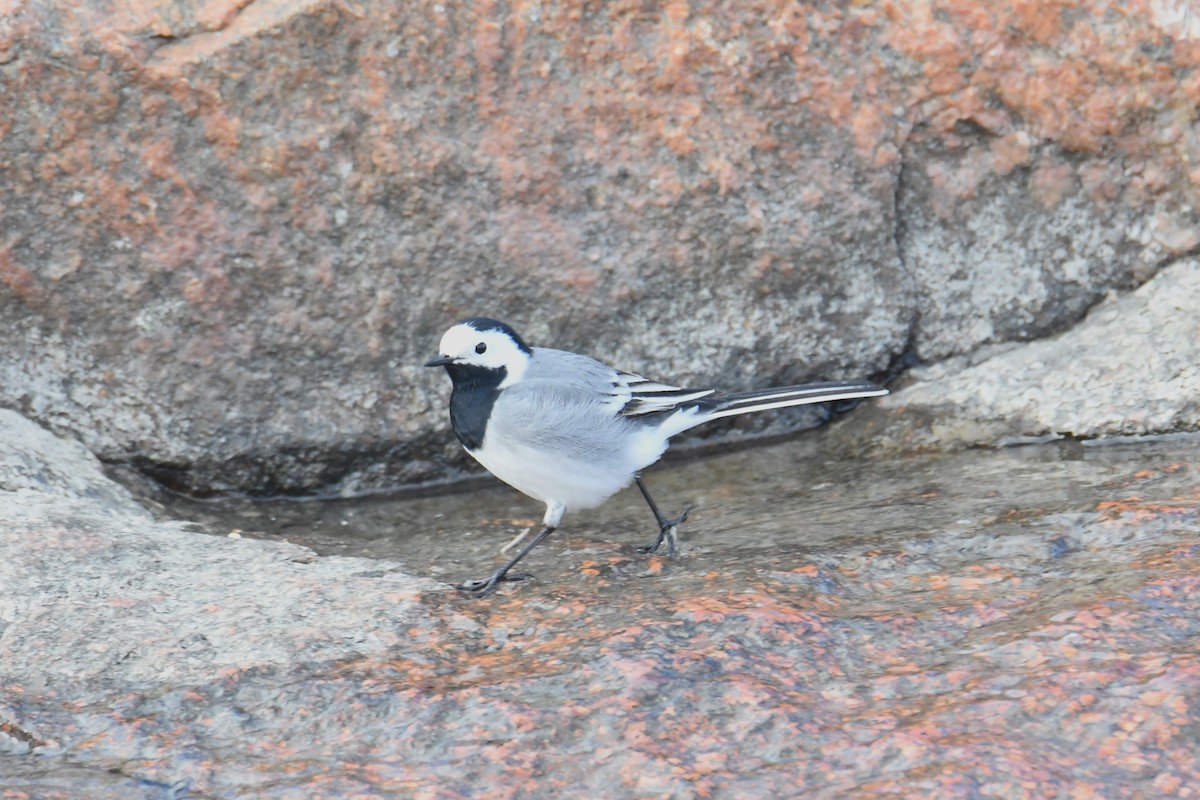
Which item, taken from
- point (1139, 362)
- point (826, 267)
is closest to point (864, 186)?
point (826, 267)

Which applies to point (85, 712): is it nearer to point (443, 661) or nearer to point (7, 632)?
point (7, 632)

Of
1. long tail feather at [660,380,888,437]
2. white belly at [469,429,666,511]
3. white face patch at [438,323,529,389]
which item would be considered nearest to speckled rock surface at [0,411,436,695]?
white belly at [469,429,666,511]

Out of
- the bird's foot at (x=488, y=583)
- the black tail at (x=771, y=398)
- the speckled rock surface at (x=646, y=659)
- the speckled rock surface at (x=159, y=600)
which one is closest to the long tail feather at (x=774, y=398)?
the black tail at (x=771, y=398)

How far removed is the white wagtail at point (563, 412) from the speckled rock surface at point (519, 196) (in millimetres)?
627

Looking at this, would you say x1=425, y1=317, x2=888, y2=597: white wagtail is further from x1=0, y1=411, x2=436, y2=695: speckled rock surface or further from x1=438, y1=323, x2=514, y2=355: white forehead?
x1=0, y1=411, x2=436, y2=695: speckled rock surface

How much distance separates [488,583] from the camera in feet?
13.5

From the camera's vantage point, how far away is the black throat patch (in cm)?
457

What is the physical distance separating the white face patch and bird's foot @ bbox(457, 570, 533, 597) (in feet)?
2.33

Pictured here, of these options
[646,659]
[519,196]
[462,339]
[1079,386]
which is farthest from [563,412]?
[1079,386]

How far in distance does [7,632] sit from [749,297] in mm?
2965

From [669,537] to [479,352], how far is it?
899 millimetres

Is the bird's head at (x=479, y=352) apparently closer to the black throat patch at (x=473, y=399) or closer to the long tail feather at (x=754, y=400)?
the black throat patch at (x=473, y=399)

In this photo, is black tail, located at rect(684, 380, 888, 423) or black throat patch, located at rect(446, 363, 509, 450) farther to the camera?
black tail, located at rect(684, 380, 888, 423)

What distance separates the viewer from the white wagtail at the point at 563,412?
4496 millimetres
